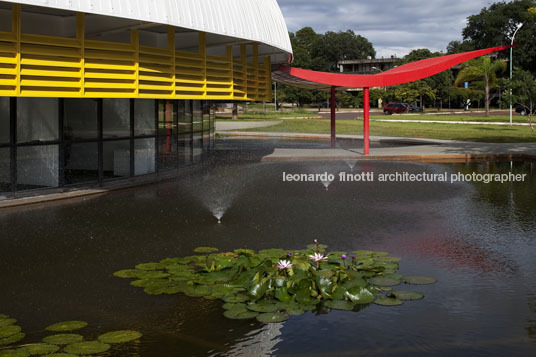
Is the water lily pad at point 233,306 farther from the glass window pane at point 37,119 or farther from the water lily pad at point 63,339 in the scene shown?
the glass window pane at point 37,119

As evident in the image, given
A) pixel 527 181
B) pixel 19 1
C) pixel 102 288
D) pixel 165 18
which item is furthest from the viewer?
pixel 527 181

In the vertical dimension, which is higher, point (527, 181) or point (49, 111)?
point (49, 111)

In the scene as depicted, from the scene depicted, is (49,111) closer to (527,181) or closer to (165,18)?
(165,18)

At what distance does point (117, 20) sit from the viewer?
15773 millimetres

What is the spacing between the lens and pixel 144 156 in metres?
19.2

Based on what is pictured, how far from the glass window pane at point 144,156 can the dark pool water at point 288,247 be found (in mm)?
928

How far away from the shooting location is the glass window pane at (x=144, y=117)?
62.0 ft

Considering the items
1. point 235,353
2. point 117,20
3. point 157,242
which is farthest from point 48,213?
point 235,353

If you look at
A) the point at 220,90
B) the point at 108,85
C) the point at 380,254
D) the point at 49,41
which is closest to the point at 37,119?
the point at 108,85

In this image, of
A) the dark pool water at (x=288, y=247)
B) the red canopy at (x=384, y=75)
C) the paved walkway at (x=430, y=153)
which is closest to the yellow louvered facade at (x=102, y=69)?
the dark pool water at (x=288, y=247)

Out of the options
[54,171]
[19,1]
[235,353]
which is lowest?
[235,353]

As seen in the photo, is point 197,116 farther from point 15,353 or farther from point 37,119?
point 15,353

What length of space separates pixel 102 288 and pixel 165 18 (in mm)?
8845

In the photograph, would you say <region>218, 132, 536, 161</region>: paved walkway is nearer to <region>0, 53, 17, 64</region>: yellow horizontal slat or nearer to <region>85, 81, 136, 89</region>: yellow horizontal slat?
<region>85, 81, 136, 89</region>: yellow horizontal slat
